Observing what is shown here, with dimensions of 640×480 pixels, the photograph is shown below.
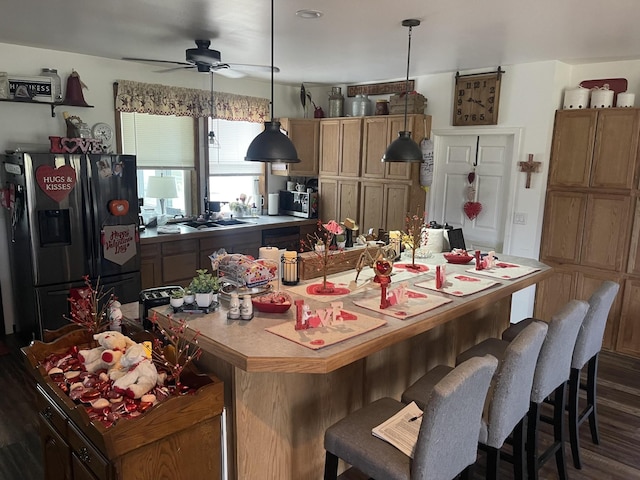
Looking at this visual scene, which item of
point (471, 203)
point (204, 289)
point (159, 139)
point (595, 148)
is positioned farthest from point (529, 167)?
point (159, 139)

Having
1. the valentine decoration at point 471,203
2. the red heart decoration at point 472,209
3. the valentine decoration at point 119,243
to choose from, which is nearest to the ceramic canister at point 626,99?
the valentine decoration at point 471,203

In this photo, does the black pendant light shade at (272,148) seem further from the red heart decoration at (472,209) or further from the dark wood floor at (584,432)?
the red heart decoration at (472,209)

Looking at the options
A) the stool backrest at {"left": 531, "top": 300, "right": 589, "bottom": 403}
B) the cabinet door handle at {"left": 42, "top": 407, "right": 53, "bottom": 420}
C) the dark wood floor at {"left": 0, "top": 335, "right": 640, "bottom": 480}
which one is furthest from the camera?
the dark wood floor at {"left": 0, "top": 335, "right": 640, "bottom": 480}

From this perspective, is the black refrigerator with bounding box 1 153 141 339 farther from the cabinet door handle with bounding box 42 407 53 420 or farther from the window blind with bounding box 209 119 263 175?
the cabinet door handle with bounding box 42 407 53 420

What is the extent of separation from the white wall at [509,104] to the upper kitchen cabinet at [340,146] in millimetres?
1041

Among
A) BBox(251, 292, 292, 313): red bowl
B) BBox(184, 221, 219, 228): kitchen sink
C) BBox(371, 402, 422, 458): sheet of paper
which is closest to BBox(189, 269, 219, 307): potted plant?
BBox(251, 292, 292, 313): red bowl

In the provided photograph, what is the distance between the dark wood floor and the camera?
102 inches

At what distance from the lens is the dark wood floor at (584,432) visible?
2.59 m

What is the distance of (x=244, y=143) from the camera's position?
5840 millimetres

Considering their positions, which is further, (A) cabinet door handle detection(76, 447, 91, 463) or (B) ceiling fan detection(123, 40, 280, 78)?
(B) ceiling fan detection(123, 40, 280, 78)

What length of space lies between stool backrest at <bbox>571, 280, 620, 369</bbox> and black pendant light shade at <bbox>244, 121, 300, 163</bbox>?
178 cm

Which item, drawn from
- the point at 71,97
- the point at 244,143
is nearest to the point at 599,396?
the point at 244,143

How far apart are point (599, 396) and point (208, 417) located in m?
3.05

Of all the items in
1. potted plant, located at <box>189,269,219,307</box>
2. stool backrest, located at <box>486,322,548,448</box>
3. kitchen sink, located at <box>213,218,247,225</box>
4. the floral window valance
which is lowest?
stool backrest, located at <box>486,322,548,448</box>
